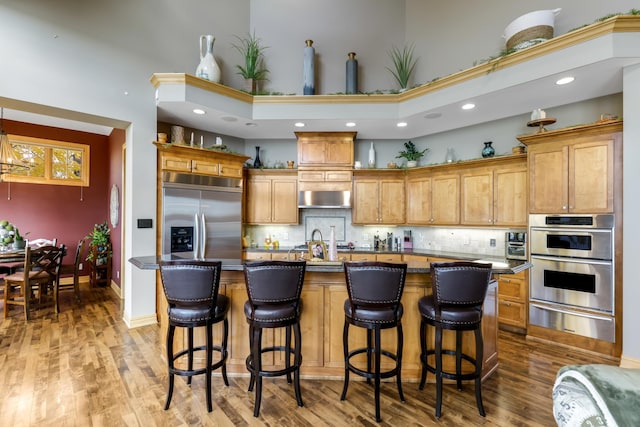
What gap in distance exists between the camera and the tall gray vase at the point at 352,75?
16.5 feet

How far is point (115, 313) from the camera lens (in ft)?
14.9

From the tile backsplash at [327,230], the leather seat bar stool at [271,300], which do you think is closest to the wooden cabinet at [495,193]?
the tile backsplash at [327,230]

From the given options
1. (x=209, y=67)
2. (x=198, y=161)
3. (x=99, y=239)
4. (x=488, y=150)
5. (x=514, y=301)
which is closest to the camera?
(x=514, y=301)

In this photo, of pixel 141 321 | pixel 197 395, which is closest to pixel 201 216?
pixel 141 321

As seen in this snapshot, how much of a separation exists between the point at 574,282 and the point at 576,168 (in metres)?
1.36

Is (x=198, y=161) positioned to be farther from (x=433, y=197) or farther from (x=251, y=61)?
(x=433, y=197)

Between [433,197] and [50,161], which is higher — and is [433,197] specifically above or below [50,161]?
below

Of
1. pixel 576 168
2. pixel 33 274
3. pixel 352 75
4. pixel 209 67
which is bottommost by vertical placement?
pixel 33 274

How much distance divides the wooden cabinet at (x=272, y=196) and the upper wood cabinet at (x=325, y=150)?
A: 457 millimetres

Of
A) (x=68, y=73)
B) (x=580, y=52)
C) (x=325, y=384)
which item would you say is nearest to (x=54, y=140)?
(x=68, y=73)

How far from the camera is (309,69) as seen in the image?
5031 mm

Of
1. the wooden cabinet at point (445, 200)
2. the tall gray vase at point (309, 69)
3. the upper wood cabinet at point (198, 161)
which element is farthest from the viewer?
the tall gray vase at point (309, 69)

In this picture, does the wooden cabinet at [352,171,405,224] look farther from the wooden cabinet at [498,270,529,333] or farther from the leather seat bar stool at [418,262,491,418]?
the leather seat bar stool at [418,262,491,418]

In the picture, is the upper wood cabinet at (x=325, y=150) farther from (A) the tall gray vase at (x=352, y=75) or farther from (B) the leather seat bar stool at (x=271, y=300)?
(B) the leather seat bar stool at (x=271, y=300)
